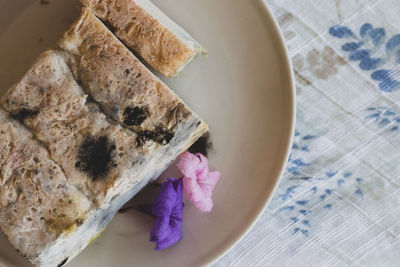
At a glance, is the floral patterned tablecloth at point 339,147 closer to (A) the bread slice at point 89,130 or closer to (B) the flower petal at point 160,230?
(B) the flower petal at point 160,230

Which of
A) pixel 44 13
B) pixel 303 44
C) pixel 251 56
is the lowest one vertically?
pixel 303 44

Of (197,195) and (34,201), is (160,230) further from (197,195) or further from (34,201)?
(34,201)

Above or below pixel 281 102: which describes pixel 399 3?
below

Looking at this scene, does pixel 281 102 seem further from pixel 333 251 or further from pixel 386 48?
pixel 333 251

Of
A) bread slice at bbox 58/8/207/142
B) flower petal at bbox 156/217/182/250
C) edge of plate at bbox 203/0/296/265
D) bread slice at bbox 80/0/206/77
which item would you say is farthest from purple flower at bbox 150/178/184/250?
bread slice at bbox 80/0/206/77

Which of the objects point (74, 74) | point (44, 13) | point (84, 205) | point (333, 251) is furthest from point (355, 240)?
point (44, 13)

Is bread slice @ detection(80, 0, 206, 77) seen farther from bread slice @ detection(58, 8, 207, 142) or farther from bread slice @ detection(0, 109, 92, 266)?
bread slice @ detection(0, 109, 92, 266)

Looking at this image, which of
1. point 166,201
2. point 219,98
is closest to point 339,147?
point 219,98
